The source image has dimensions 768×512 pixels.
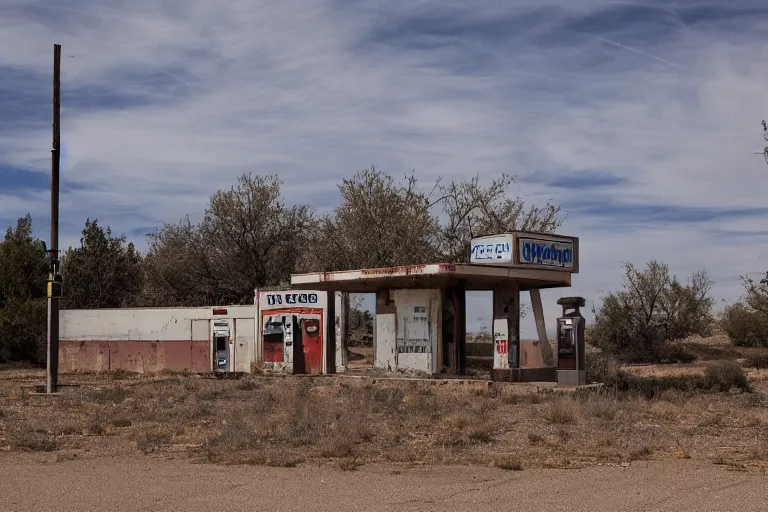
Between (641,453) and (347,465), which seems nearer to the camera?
(347,465)

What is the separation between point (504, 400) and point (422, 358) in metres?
6.89

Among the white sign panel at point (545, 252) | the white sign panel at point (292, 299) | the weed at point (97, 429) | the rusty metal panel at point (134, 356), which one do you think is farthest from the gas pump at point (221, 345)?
the weed at point (97, 429)

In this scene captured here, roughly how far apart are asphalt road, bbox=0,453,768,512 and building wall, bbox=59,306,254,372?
71.9ft

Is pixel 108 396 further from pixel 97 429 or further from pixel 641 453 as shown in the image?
pixel 641 453

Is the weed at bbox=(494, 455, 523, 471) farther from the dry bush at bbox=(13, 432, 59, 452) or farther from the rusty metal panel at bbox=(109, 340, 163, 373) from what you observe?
the rusty metal panel at bbox=(109, 340, 163, 373)

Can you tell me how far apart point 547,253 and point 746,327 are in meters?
24.6

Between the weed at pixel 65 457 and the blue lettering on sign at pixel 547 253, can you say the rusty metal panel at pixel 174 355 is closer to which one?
the blue lettering on sign at pixel 547 253

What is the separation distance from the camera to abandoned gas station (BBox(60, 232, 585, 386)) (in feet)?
83.2

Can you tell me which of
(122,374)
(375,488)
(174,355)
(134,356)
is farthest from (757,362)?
(375,488)

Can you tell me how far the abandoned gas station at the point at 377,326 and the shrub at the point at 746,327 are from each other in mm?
15121

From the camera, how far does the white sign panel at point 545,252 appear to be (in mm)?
25391

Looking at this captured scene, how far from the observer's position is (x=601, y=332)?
4353 centimetres

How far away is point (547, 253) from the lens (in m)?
26.0

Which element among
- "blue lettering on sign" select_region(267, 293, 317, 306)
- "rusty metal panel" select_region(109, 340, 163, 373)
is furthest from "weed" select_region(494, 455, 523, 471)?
"rusty metal panel" select_region(109, 340, 163, 373)
